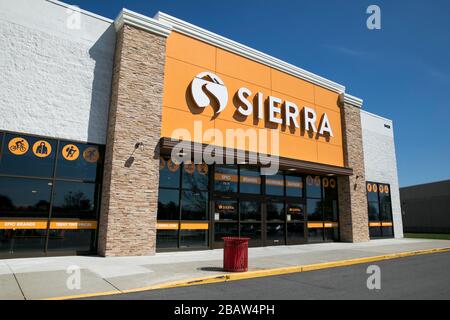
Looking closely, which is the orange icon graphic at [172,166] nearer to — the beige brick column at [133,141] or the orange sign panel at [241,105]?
the beige brick column at [133,141]

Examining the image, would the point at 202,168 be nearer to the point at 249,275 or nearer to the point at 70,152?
the point at 70,152

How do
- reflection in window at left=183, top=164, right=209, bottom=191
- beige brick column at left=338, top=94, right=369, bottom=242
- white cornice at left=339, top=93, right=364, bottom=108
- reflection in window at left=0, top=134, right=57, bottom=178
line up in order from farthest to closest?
white cornice at left=339, top=93, right=364, bottom=108
beige brick column at left=338, top=94, right=369, bottom=242
reflection in window at left=183, top=164, right=209, bottom=191
reflection in window at left=0, top=134, right=57, bottom=178

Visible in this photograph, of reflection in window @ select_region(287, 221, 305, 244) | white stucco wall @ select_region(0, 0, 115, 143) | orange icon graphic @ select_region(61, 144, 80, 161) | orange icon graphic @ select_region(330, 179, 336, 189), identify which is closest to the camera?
white stucco wall @ select_region(0, 0, 115, 143)

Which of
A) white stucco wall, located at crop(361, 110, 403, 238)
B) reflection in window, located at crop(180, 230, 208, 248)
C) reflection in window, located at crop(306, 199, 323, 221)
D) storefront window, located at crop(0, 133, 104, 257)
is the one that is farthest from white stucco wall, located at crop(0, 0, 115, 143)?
white stucco wall, located at crop(361, 110, 403, 238)

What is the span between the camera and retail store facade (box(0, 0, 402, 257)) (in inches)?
476

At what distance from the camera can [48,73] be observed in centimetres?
1266

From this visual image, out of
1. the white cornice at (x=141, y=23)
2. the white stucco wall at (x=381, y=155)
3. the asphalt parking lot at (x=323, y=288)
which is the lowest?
the asphalt parking lot at (x=323, y=288)

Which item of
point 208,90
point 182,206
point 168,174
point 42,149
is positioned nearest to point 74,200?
point 42,149

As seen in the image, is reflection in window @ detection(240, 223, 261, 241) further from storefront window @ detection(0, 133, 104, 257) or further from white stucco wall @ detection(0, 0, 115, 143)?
white stucco wall @ detection(0, 0, 115, 143)

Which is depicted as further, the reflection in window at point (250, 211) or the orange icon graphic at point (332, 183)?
the orange icon graphic at point (332, 183)

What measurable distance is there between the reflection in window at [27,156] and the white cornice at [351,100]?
18451mm

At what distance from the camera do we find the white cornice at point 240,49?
15531 mm

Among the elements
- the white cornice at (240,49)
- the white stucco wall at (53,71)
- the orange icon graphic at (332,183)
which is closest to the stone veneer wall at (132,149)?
the white stucco wall at (53,71)
